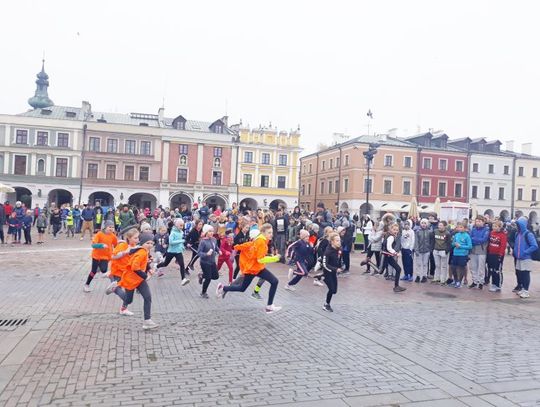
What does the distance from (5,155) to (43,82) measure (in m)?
23.2

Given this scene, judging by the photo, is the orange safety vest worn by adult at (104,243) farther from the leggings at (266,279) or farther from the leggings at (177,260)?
the leggings at (266,279)

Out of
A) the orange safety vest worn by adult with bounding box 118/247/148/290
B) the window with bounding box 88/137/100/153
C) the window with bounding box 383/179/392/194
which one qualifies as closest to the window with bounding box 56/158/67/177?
the window with bounding box 88/137/100/153

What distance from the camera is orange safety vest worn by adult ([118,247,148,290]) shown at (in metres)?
7.57

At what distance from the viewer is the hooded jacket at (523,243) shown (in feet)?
38.5

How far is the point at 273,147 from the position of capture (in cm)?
5881

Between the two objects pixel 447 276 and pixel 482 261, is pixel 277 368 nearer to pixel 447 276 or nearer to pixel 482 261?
pixel 482 261

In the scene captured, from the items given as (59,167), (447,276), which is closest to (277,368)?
(447,276)

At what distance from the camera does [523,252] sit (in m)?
11.8

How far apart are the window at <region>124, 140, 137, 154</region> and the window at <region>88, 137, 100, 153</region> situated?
10.1ft

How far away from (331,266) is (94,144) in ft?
163

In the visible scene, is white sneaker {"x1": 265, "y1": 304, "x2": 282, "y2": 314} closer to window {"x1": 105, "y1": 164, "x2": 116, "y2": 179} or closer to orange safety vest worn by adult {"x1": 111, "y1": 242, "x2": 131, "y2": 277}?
orange safety vest worn by adult {"x1": 111, "y1": 242, "x2": 131, "y2": 277}

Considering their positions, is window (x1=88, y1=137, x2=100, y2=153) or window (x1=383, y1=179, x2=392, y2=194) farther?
window (x1=383, y1=179, x2=392, y2=194)

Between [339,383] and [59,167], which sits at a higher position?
[59,167]

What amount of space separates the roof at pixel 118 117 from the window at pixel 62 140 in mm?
1913
